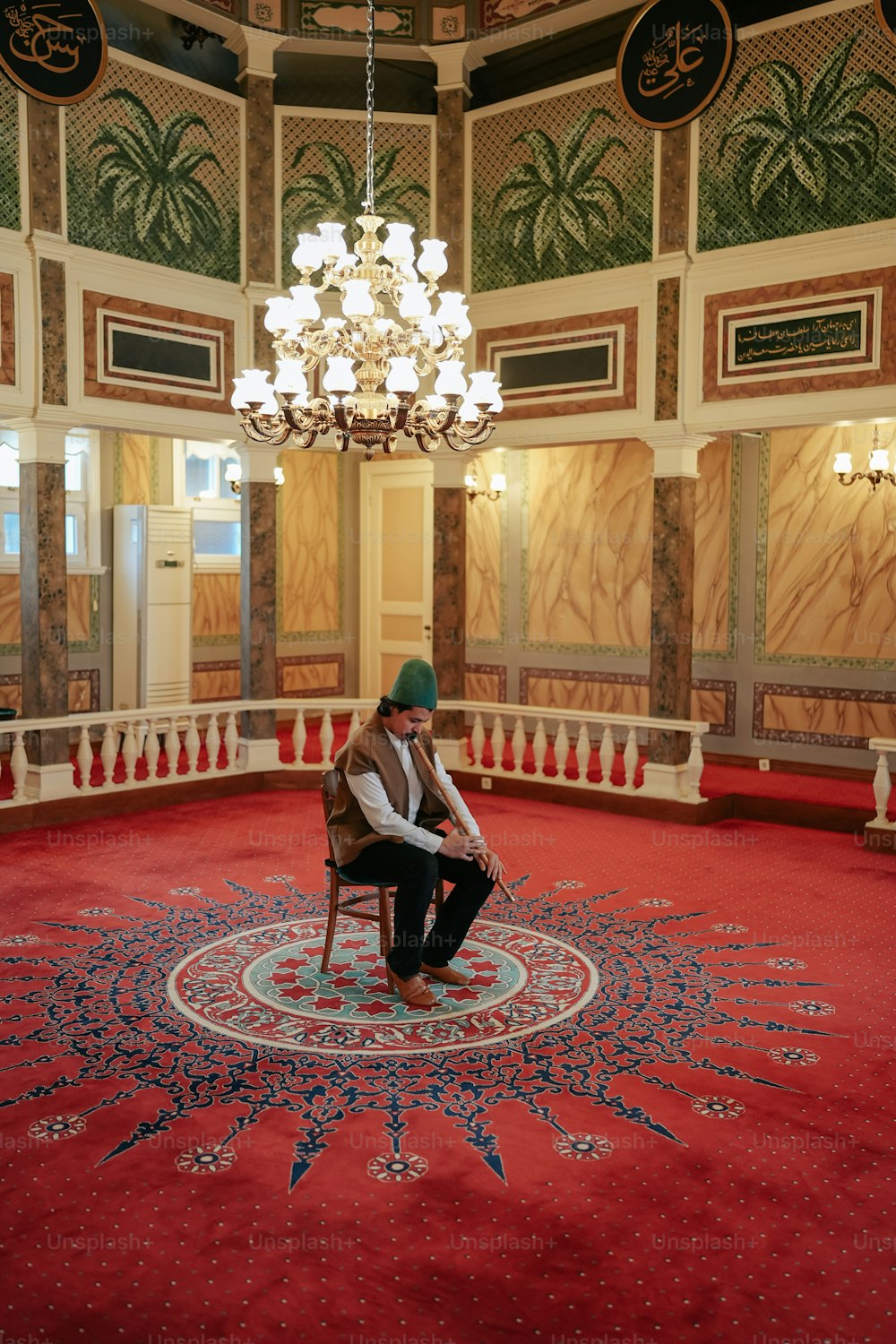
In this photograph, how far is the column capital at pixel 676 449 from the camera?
8.40 metres

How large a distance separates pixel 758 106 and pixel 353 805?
18.6 ft

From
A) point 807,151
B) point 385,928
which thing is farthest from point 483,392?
point 807,151

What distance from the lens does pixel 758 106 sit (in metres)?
7.79

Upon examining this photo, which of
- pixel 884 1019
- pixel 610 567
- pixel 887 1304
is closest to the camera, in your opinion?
pixel 887 1304

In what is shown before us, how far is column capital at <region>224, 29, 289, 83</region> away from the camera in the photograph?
877 centimetres

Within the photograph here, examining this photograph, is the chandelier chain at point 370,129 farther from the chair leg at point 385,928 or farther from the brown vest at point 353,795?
the chair leg at point 385,928

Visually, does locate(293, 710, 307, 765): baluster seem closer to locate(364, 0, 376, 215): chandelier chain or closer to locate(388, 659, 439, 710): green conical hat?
locate(364, 0, 376, 215): chandelier chain

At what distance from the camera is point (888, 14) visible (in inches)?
284

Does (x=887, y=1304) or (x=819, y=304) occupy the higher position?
(x=819, y=304)

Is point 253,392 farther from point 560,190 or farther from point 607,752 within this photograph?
point 560,190

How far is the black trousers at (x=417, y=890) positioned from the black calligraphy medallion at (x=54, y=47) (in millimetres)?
5815

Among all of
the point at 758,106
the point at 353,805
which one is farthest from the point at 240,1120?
the point at 758,106

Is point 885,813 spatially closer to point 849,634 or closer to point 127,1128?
point 849,634

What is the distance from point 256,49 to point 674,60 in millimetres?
3087
